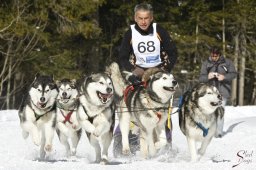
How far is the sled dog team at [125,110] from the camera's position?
6.04 meters

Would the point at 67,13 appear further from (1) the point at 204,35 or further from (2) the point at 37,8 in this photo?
(1) the point at 204,35

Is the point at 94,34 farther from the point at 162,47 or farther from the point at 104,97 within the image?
the point at 104,97

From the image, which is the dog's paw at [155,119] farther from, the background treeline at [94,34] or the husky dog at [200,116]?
the background treeline at [94,34]

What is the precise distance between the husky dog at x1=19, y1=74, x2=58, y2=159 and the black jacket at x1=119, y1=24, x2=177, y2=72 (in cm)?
100

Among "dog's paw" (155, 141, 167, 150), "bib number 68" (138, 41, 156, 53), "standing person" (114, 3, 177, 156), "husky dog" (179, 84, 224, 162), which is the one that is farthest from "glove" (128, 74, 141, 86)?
"dog's paw" (155, 141, 167, 150)

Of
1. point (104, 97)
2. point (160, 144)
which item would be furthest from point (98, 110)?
point (160, 144)

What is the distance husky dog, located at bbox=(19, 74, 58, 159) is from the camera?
261 inches

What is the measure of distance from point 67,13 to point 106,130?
44.0 ft

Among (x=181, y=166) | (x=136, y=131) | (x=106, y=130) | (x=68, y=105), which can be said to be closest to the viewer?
(x=181, y=166)

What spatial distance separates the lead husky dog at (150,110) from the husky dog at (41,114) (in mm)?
900

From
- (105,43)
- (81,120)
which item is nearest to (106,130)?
(81,120)

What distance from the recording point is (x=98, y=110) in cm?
604

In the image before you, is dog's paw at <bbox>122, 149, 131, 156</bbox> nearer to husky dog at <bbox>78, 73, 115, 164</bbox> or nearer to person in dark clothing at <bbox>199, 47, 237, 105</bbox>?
husky dog at <bbox>78, 73, 115, 164</bbox>

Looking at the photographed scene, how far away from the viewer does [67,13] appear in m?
19.0
